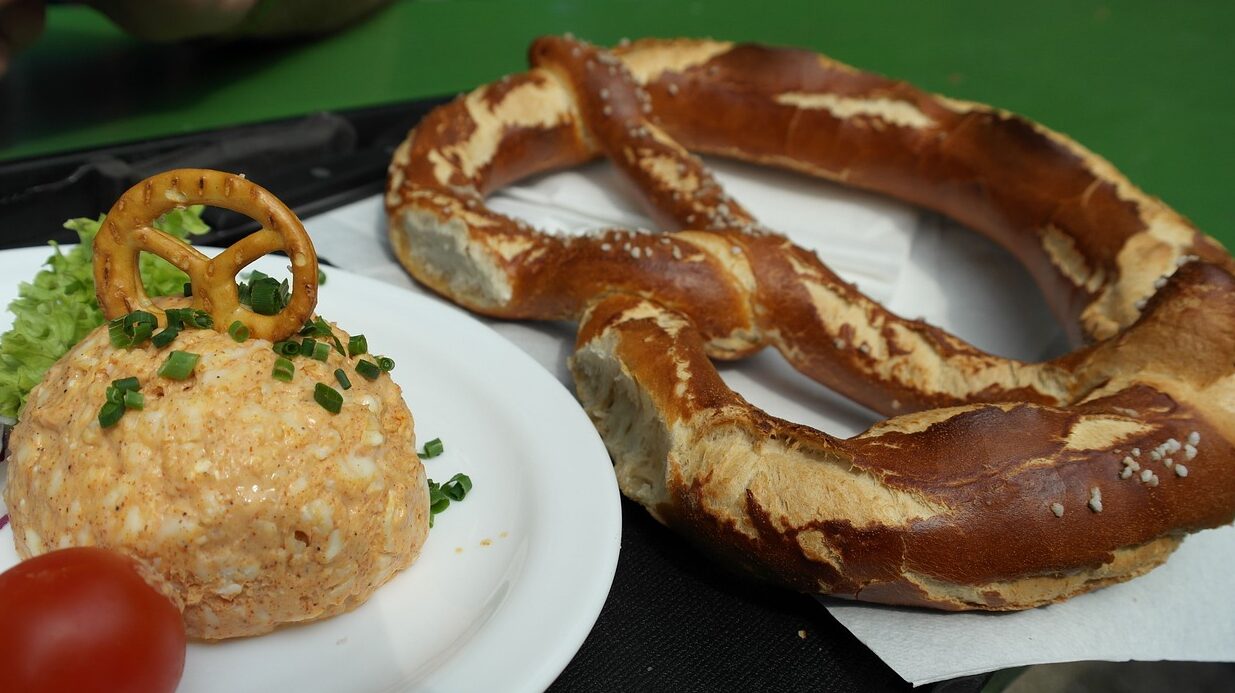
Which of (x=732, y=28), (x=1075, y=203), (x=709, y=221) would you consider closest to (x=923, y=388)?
(x=709, y=221)

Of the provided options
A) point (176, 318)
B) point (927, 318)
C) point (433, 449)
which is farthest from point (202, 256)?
point (927, 318)

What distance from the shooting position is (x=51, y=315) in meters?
1.31

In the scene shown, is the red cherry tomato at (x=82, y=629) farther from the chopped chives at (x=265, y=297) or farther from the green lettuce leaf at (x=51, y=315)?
the green lettuce leaf at (x=51, y=315)

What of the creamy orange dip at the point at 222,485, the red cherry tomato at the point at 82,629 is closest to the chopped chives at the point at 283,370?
the creamy orange dip at the point at 222,485

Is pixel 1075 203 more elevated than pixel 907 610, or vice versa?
pixel 1075 203

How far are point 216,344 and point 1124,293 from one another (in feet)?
5.22

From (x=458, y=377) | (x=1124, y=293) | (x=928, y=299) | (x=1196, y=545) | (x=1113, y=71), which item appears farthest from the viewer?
(x=1113, y=71)

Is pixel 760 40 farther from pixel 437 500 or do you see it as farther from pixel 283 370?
pixel 283 370

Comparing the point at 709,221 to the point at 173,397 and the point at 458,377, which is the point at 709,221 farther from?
the point at 173,397

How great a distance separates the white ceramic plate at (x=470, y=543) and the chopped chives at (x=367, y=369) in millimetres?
198

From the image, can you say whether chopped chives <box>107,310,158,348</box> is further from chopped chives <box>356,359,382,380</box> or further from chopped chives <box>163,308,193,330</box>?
chopped chives <box>356,359,382,380</box>

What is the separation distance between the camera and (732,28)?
13.1ft

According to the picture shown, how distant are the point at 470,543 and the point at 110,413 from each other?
443 millimetres

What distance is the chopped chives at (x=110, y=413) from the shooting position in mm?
1033
